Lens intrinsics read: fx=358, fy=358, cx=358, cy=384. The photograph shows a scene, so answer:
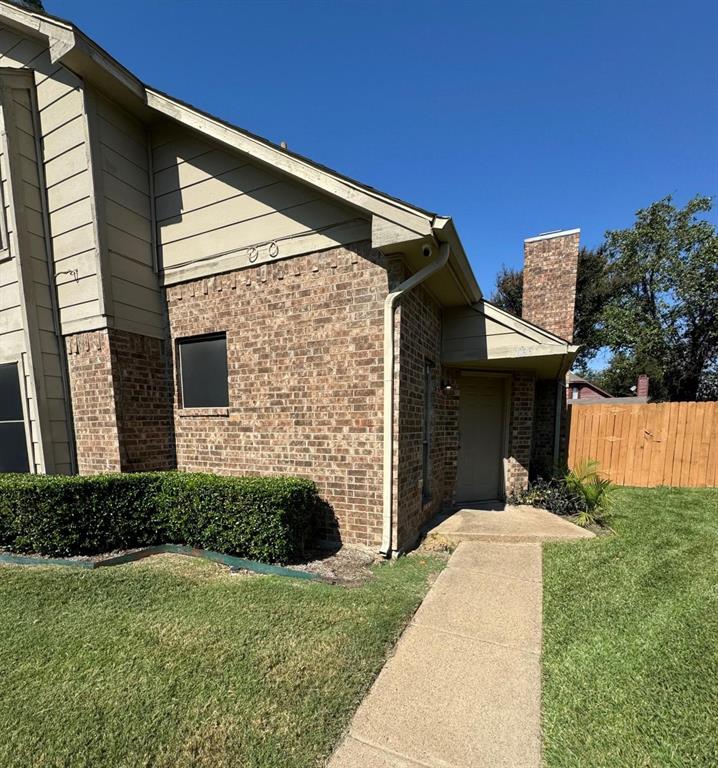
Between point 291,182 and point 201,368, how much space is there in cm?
282

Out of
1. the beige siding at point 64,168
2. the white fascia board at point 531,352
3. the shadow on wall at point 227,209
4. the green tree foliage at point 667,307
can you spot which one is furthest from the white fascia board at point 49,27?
the green tree foliage at point 667,307

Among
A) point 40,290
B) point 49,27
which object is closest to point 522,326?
point 40,290

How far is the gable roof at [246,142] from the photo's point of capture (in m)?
3.70

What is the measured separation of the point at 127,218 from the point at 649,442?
1102 centimetres

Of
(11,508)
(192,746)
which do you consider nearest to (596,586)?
(192,746)

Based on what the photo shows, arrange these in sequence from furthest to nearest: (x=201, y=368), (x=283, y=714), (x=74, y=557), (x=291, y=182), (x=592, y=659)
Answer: (x=201, y=368)
(x=291, y=182)
(x=74, y=557)
(x=592, y=659)
(x=283, y=714)

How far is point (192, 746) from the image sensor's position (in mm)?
1837

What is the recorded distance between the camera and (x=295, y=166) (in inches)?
162

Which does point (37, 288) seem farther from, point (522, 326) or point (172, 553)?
point (522, 326)

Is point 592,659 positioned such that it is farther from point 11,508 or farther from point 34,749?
point 11,508

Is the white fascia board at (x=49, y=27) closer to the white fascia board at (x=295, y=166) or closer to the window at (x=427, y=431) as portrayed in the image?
the white fascia board at (x=295, y=166)

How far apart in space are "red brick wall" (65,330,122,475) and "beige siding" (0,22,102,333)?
270 millimetres

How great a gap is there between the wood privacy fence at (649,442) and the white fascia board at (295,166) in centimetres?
721

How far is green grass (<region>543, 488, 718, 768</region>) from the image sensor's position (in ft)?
6.13
